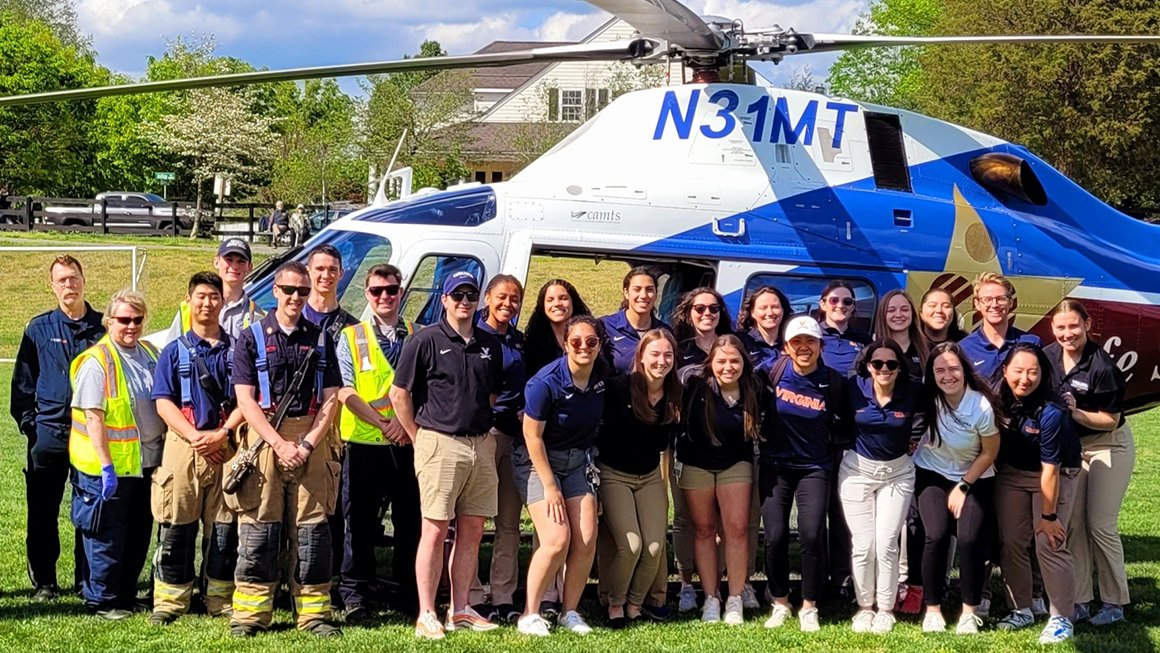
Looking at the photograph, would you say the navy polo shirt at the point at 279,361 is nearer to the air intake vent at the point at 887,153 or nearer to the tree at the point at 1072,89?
the air intake vent at the point at 887,153

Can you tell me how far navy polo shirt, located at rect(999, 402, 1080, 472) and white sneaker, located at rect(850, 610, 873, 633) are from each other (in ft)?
3.45

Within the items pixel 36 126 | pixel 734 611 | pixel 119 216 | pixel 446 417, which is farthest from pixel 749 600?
pixel 36 126

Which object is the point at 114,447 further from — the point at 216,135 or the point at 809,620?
the point at 216,135

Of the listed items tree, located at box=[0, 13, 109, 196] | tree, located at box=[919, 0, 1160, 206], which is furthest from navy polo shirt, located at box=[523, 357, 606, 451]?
tree, located at box=[0, 13, 109, 196]

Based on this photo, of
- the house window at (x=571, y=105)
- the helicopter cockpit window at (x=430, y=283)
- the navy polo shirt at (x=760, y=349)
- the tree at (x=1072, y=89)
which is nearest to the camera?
the navy polo shirt at (x=760, y=349)

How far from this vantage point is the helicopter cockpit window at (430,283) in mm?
7301

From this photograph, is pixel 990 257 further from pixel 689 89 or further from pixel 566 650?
pixel 566 650

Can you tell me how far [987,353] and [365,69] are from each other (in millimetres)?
3642

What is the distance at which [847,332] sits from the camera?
6965 mm

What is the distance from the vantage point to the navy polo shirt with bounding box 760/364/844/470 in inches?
249

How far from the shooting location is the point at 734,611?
257 inches

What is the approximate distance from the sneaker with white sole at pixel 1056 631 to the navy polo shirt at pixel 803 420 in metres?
1.39

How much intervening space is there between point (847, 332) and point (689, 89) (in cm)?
191

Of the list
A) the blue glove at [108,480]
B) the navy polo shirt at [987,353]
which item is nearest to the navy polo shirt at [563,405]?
the navy polo shirt at [987,353]
